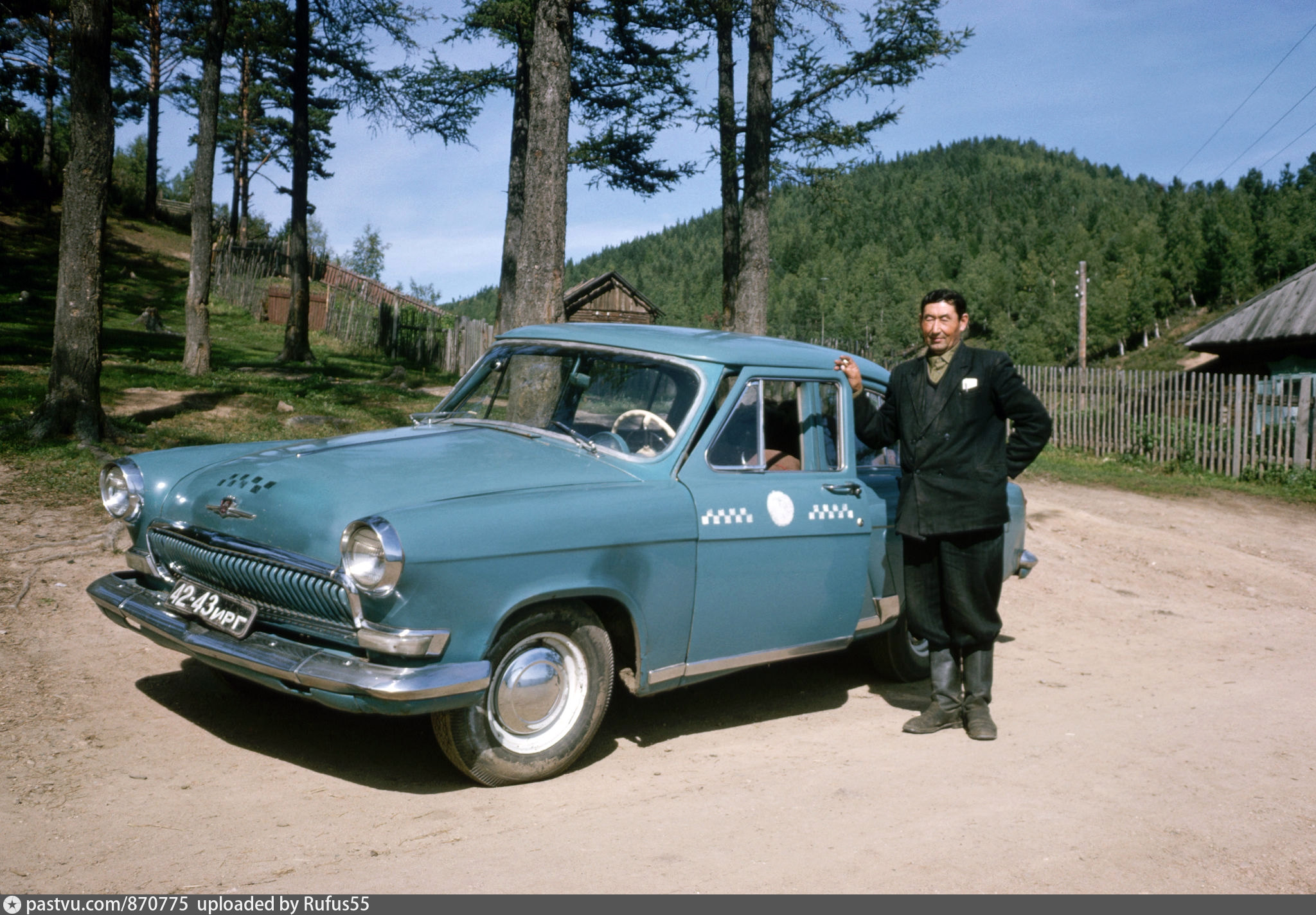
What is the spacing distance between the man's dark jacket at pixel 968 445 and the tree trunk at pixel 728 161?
13.5 m

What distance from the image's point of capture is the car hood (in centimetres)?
398

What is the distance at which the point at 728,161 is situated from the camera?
19.8 metres

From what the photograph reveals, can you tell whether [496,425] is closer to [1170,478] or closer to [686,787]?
[686,787]

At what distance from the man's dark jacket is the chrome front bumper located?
7.85ft

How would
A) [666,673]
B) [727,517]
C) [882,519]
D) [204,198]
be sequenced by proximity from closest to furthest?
[666,673]
[727,517]
[882,519]
[204,198]

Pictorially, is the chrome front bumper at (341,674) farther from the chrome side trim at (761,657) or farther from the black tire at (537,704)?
the chrome side trim at (761,657)

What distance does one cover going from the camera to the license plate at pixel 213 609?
13.4ft

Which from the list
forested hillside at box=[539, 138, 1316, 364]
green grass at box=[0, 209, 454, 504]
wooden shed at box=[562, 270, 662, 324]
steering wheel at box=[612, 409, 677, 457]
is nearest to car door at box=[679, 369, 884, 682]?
steering wheel at box=[612, 409, 677, 457]

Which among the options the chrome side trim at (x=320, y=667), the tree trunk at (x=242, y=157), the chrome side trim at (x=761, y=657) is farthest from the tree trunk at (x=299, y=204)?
the tree trunk at (x=242, y=157)

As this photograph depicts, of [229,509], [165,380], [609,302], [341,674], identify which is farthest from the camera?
[609,302]

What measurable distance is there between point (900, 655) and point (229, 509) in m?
3.80

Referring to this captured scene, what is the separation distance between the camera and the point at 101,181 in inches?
400

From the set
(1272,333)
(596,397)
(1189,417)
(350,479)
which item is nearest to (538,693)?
(350,479)

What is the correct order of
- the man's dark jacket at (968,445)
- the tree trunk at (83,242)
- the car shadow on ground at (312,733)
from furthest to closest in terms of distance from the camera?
the tree trunk at (83,242), the man's dark jacket at (968,445), the car shadow on ground at (312,733)
